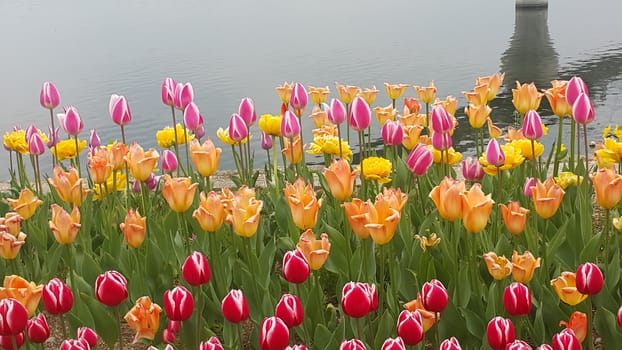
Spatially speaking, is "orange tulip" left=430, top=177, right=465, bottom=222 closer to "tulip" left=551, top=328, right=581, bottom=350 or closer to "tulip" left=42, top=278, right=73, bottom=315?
"tulip" left=551, top=328, right=581, bottom=350

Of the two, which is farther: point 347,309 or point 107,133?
point 107,133

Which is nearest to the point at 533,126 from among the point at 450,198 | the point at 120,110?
the point at 450,198

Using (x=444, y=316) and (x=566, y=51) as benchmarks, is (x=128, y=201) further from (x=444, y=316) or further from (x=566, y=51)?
(x=566, y=51)

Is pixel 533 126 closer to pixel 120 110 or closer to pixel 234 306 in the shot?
pixel 234 306

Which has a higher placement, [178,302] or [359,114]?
[359,114]

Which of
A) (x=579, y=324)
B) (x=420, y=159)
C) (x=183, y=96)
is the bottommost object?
(x=579, y=324)

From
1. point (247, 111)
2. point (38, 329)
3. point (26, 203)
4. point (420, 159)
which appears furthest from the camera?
point (247, 111)

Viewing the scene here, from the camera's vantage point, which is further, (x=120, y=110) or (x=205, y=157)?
(x=120, y=110)

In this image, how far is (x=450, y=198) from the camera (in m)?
2.65

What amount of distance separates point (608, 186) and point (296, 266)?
1.24 metres

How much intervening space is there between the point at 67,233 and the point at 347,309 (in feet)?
4.02

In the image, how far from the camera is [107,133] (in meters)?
13.7

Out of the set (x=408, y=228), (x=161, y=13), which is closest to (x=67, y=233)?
(x=408, y=228)

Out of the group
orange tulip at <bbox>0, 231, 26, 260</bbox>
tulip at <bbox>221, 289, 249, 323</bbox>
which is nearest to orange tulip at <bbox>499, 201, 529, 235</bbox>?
tulip at <bbox>221, 289, 249, 323</bbox>
